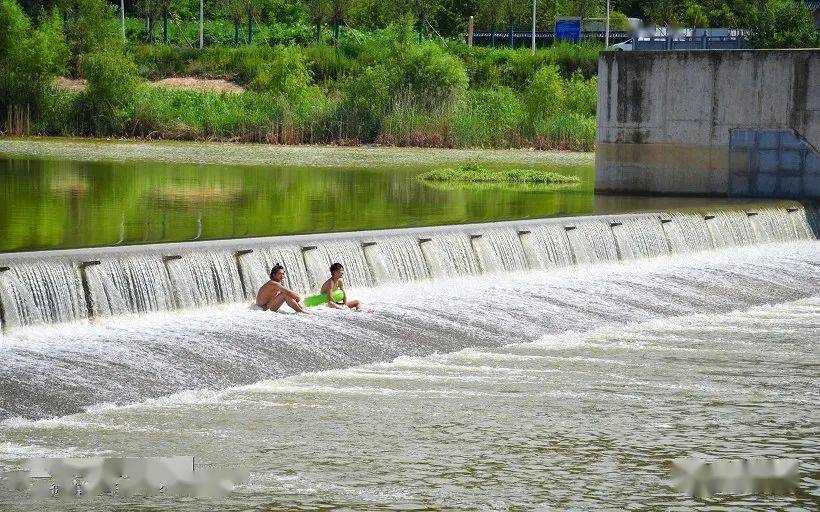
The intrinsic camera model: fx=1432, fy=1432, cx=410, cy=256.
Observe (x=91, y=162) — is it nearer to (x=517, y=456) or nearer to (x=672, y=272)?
(x=672, y=272)

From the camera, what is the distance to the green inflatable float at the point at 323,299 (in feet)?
48.8

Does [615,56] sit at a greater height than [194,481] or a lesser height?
greater

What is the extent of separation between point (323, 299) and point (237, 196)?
33.9 ft

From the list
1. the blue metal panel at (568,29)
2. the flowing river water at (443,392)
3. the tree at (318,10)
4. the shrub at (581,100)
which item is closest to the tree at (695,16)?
the blue metal panel at (568,29)

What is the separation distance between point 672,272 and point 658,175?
8.11 metres

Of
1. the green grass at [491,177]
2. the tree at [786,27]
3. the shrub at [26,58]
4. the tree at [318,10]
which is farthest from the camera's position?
the tree at [318,10]

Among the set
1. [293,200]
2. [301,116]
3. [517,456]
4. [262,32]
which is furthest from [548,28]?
[517,456]

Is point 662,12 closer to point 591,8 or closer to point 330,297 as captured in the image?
point 591,8

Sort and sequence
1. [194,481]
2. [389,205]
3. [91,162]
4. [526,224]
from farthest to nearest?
[91,162] < [389,205] < [526,224] < [194,481]

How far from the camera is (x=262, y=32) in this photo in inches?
2746

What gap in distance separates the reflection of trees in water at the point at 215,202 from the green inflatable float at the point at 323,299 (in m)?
3.48

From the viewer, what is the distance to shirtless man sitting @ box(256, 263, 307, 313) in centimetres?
1447

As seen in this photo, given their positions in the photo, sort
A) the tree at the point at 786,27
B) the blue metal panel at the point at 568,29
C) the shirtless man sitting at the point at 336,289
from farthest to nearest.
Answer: the blue metal panel at the point at 568,29 < the tree at the point at 786,27 < the shirtless man sitting at the point at 336,289

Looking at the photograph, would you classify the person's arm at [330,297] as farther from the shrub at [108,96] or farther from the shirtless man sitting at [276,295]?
the shrub at [108,96]
